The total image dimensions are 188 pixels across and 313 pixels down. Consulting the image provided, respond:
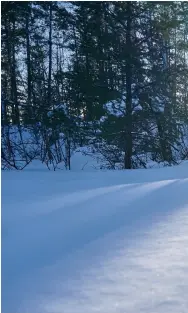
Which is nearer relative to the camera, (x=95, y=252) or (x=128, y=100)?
(x=95, y=252)

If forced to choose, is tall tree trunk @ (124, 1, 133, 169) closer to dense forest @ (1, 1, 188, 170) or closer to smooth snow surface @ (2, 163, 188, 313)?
dense forest @ (1, 1, 188, 170)

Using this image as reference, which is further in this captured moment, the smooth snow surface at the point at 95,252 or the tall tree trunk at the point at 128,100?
the tall tree trunk at the point at 128,100

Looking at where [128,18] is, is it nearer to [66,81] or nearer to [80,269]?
[66,81]

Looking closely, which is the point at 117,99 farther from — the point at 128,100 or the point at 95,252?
the point at 95,252

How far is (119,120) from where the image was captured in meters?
8.04

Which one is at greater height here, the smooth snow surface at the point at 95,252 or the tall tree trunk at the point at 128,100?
the tall tree trunk at the point at 128,100

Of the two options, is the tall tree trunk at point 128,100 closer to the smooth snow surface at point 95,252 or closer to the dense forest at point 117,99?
the dense forest at point 117,99

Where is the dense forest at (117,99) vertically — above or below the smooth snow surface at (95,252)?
above

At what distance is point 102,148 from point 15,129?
2179mm

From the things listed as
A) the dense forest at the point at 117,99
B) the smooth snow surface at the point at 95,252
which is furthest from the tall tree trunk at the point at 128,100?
the smooth snow surface at the point at 95,252

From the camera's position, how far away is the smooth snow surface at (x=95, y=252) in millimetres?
1220

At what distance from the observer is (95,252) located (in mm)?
1693

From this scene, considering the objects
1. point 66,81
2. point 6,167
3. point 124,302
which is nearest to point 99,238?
point 124,302

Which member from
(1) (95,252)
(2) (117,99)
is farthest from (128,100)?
(1) (95,252)
